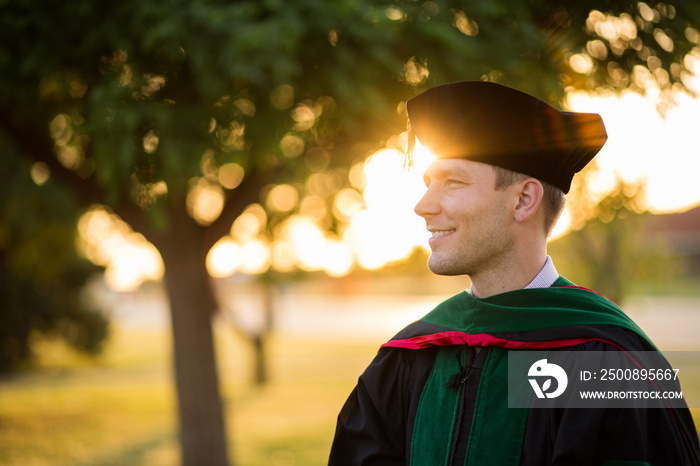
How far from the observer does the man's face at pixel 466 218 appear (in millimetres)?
1910

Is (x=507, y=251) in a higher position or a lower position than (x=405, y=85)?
lower

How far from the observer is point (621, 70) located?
4.34 meters

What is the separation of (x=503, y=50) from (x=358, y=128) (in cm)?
154

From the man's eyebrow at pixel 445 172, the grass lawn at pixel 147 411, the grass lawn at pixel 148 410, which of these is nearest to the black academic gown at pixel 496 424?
the man's eyebrow at pixel 445 172

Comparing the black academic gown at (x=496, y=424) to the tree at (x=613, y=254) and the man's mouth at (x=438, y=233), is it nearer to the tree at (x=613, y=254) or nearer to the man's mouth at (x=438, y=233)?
the man's mouth at (x=438, y=233)

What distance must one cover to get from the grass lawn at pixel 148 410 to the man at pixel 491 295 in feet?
20.7

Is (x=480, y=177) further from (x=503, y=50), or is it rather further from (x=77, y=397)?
(x=77, y=397)

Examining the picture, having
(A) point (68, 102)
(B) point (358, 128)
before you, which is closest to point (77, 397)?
(A) point (68, 102)

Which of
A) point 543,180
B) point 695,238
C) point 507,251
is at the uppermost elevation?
point 695,238

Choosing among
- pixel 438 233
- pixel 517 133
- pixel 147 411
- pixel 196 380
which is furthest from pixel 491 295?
pixel 147 411

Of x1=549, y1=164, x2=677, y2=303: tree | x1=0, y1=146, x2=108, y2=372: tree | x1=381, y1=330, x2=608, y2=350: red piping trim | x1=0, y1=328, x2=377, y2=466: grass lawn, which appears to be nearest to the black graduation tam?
x1=381, y1=330, x2=608, y2=350: red piping trim

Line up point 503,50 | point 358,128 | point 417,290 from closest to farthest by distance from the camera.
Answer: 1. point 503,50
2. point 358,128
3. point 417,290

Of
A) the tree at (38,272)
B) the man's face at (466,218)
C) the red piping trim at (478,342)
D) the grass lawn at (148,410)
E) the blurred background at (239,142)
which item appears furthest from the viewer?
the grass lawn at (148,410)

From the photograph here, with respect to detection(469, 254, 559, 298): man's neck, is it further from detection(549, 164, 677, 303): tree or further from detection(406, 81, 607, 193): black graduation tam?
detection(549, 164, 677, 303): tree
